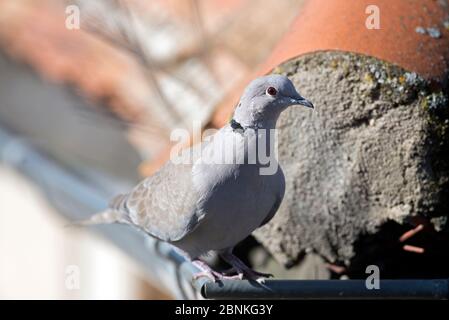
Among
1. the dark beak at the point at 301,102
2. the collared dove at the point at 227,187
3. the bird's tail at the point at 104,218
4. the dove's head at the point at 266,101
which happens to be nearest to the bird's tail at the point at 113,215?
the bird's tail at the point at 104,218

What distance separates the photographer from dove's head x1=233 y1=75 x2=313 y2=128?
6.97 ft

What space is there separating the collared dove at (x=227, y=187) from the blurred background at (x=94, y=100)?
76 centimetres

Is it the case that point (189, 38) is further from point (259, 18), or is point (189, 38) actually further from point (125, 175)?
point (125, 175)

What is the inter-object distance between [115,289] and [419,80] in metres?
3.14

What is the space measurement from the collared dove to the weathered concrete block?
0.17m

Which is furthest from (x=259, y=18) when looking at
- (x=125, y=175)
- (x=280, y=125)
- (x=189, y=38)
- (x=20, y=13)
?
(x=280, y=125)

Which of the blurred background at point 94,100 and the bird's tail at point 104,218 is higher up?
the blurred background at point 94,100

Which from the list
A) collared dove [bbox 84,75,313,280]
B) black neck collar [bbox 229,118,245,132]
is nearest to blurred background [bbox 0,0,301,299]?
collared dove [bbox 84,75,313,280]

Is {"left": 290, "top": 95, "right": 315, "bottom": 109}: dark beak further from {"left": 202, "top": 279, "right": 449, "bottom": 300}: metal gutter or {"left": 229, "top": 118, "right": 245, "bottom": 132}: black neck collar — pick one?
{"left": 202, "top": 279, "right": 449, "bottom": 300}: metal gutter

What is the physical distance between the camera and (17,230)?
5.70m

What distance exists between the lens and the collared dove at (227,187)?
7.08 ft

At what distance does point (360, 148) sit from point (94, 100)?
2058mm

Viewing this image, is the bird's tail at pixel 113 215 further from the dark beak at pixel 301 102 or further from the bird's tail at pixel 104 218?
the dark beak at pixel 301 102

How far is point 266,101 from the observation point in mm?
2137
